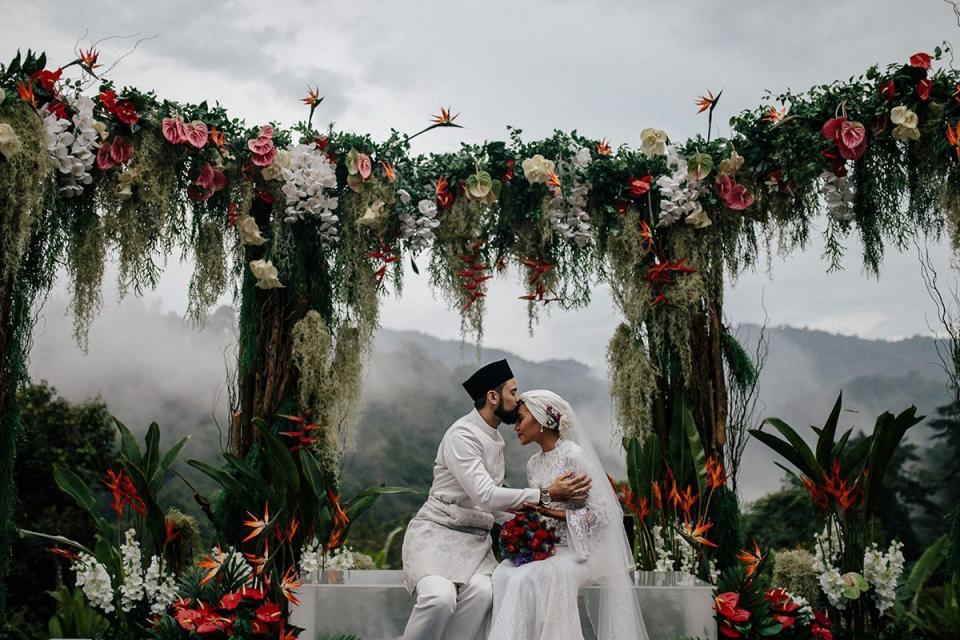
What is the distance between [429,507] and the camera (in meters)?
4.13

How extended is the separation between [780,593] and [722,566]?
566 millimetres

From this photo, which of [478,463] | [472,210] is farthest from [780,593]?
[472,210]

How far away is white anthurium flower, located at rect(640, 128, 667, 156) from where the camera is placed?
494cm

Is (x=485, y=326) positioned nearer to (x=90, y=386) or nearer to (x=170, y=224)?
(x=170, y=224)

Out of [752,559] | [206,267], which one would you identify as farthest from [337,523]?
[752,559]

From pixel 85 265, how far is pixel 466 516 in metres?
2.44

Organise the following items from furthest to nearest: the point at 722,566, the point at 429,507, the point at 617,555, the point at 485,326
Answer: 1. the point at 485,326
2. the point at 722,566
3. the point at 429,507
4. the point at 617,555

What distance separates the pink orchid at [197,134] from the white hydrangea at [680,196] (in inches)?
99.3

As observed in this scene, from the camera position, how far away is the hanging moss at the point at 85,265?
15.0 feet

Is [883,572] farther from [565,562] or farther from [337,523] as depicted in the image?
[337,523]

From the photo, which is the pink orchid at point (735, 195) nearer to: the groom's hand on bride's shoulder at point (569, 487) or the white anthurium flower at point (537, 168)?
the white anthurium flower at point (537, 168)

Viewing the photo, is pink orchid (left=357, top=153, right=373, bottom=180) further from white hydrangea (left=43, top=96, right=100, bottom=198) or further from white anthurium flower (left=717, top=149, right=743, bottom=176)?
white anthurium flower (left=717, top=149, right=743, bottom=176)

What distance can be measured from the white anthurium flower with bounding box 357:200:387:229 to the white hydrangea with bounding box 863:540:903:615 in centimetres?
304

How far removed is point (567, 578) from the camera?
148 inches
